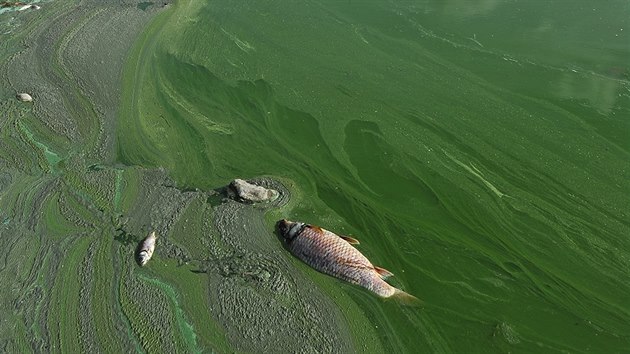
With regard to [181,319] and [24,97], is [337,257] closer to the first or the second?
[181,319]

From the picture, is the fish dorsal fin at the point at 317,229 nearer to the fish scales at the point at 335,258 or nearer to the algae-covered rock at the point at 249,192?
the fish scales at the point at 335,258

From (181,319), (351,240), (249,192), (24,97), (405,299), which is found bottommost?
(181,319)

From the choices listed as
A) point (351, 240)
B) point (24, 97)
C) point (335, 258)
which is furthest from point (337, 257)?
point (24, 97)

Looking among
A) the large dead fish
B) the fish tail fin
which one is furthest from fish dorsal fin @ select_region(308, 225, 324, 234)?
the fish tail fin

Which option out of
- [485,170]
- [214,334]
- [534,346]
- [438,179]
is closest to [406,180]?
[438,179]

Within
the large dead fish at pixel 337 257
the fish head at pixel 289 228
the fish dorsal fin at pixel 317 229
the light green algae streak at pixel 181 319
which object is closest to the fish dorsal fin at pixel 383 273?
the large dead fish at pixel 337 257

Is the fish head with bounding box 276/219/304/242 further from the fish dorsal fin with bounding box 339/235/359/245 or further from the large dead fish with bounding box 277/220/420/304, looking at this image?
the fish dorsal fin with bounding box 339/235/359/245

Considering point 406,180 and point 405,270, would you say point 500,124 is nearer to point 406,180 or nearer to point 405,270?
point 406,180
